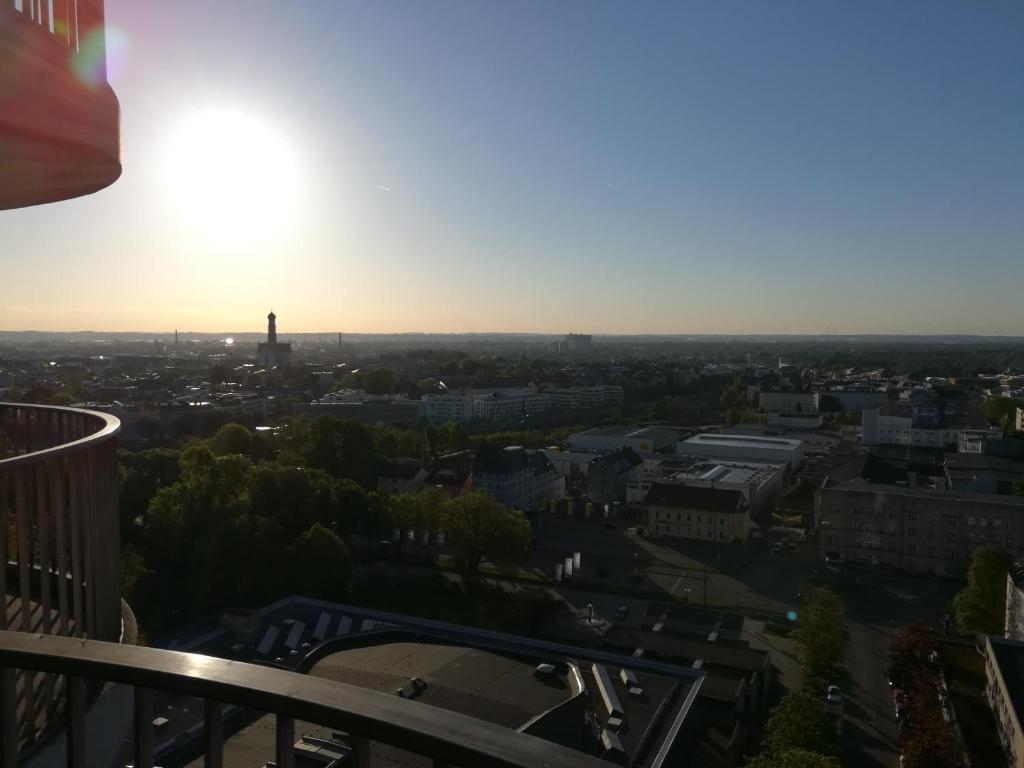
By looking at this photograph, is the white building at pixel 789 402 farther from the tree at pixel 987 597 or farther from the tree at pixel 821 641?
the tree at pixel 821 641

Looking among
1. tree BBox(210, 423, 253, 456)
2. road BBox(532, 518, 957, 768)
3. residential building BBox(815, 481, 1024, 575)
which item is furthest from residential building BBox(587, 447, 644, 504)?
tree BBox(210, 423, 253, 456)

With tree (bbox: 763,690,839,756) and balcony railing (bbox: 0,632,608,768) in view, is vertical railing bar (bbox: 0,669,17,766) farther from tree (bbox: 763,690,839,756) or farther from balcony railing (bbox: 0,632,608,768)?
tree (bbox: 763,690,839,756)

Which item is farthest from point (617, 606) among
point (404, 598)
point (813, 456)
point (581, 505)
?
point (813, 456)

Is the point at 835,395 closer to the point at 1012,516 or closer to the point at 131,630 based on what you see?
the point at 1012,516

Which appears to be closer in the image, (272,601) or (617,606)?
(272,601)

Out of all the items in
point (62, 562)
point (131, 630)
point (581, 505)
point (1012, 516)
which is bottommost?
point (581, 505)
